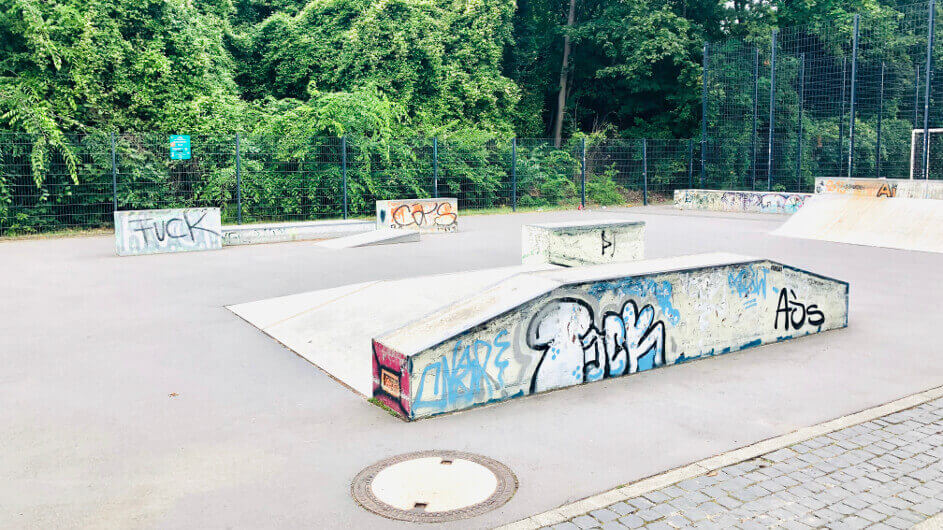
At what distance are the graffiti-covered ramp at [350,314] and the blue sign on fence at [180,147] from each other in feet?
37.0

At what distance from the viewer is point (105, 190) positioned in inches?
749

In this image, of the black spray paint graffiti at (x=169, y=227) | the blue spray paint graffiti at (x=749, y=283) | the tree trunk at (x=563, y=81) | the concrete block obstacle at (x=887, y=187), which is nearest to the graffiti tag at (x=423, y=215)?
the black spray paint graffiti at (x=169, y=227)

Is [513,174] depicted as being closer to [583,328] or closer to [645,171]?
[645,171]

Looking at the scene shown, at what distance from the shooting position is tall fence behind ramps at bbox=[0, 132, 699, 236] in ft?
59.6

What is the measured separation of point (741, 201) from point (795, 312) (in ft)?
61.7

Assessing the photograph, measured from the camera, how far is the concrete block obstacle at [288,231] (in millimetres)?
16719

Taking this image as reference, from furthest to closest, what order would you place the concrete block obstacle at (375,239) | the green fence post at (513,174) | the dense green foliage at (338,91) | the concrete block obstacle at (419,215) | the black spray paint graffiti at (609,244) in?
the green fence post at (513,174) < the dense green foliage at (338,91) < the concrete block obstacle at (419,215) < the concrete block obstacle at (375,239) < the black spray paint graffiti at (609,244)

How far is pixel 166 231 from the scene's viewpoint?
15.3 meters

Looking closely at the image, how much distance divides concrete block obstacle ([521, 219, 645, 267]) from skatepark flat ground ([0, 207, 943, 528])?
356 centimetres

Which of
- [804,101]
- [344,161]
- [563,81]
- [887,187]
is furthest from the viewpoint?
[563,81]

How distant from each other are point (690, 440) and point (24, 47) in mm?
21295

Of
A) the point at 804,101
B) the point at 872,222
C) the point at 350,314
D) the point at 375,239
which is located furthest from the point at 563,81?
the point at 350,314

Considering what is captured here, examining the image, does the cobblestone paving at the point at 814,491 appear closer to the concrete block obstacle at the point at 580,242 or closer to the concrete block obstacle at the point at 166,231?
the concrete block obstacle at the point at 580,242

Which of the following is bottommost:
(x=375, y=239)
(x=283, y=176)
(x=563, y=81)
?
(x=375, y=239)
